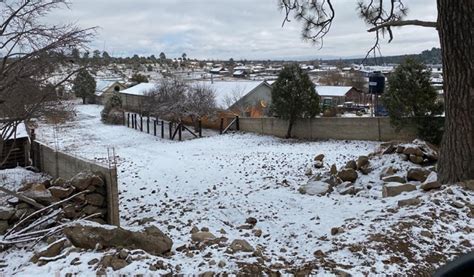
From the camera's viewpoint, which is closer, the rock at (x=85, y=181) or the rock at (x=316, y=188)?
Result: the rock at (x=85, y=181)

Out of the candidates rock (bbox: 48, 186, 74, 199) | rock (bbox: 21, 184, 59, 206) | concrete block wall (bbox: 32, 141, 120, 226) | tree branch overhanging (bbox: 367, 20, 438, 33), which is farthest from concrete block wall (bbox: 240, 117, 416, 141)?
rock (bbox: 21, 184, 59, 206)

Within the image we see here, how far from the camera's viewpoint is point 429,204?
5.58 meters

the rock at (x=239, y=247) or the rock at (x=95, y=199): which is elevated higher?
the rock at (x=239, y=247)

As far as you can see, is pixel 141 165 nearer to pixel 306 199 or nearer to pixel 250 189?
pixel 250 189

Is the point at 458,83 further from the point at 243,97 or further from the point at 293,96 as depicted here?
the point at 243,97

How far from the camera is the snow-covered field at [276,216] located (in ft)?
14.5

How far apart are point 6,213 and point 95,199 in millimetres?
1513

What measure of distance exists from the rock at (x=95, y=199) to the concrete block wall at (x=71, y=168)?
122mm

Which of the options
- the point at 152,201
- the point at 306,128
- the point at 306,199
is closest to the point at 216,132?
the point at 306,128

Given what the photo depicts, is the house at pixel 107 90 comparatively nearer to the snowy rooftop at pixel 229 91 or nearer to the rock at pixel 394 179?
the snowy rooftop at pixel 229 91

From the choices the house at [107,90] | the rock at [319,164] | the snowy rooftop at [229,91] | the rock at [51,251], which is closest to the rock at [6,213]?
the rock at [51,251]

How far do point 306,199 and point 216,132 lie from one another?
60.5ft

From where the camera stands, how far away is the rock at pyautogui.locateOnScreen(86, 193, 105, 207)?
7.74 m

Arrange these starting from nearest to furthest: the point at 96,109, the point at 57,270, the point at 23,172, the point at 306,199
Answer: the point at 57,270, the point at 306,199, the point at 23,172, the point at 96,109
